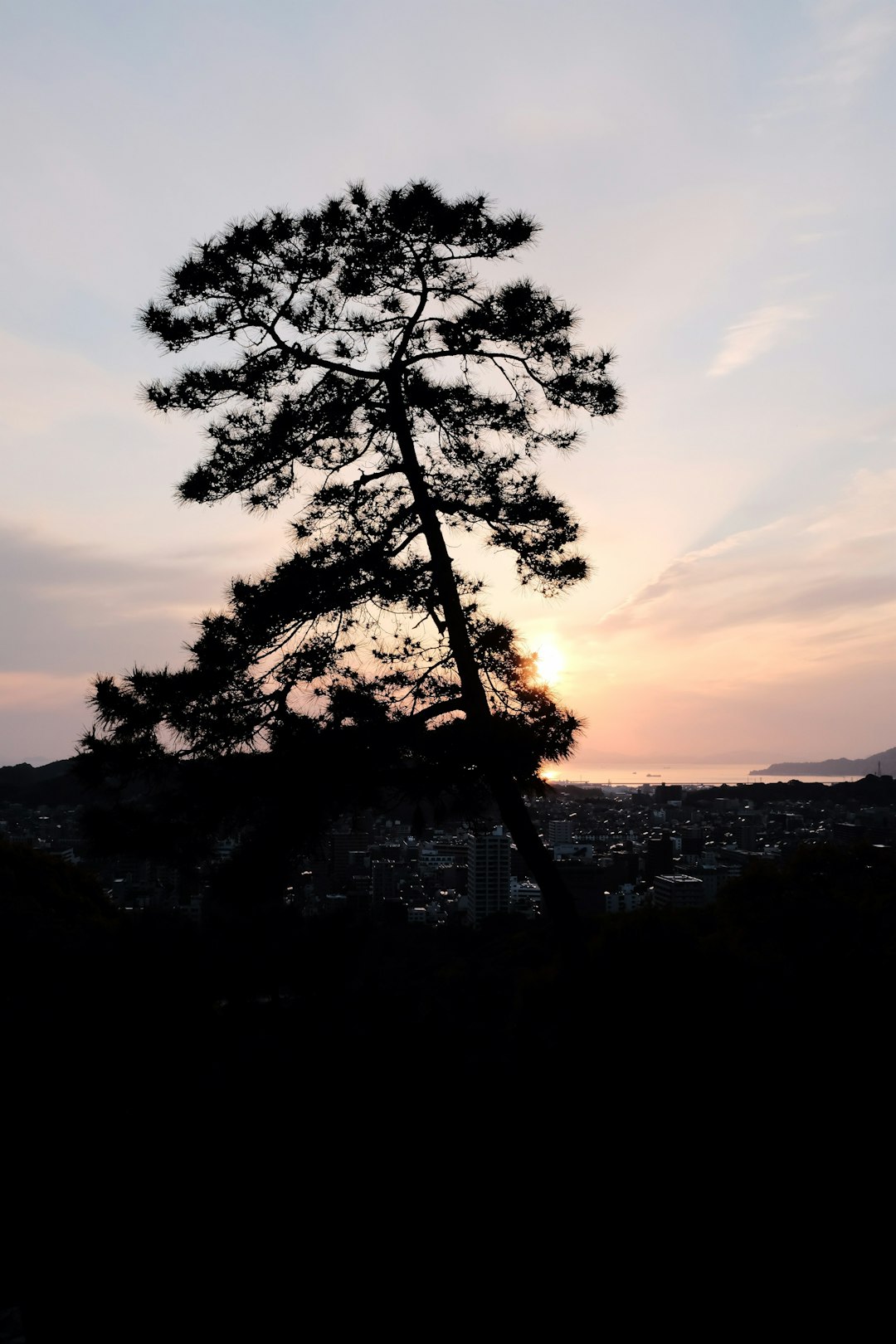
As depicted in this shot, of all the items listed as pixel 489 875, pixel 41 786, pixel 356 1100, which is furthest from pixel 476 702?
pixel 41 786

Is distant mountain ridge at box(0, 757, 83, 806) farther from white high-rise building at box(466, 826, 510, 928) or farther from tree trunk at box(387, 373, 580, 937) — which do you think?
white high-rise building at box(466, 826, 510, 928)

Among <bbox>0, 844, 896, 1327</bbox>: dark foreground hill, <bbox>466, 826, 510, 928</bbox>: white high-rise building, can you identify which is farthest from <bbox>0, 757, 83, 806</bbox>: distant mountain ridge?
<bbox>466, 826, 510, 928</bbox>: white high-rise building

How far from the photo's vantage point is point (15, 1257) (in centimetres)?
627

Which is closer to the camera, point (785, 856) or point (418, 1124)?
point (418, 1124)

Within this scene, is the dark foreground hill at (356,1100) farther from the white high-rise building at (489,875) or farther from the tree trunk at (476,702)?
the white high-rise building at (489,875)

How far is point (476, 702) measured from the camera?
10.7 meters

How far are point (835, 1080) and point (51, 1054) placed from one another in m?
6.21

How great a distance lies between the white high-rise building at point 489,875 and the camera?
99.5 ft

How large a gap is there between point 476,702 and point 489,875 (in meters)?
21.4

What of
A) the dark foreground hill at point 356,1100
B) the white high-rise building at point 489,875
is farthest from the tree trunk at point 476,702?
the white high-rise building at point 489,875

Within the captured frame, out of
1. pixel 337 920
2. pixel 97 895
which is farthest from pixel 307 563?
pixel 97 895

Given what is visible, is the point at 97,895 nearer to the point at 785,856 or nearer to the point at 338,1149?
the point at 338,1149

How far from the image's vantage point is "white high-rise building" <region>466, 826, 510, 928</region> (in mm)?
30328

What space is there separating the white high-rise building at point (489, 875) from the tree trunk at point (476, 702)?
1917 centimetres
